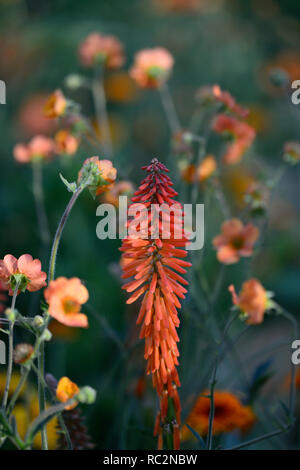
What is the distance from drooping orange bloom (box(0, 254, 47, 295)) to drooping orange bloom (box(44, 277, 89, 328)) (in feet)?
0.23

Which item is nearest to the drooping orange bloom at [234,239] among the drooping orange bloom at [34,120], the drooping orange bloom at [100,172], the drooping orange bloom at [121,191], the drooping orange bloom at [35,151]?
the drooping orange bloom at [121,191]

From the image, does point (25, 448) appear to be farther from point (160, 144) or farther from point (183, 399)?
point (160, 144)

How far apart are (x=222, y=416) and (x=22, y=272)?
Result: 0.38 metres

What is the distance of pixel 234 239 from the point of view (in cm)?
82

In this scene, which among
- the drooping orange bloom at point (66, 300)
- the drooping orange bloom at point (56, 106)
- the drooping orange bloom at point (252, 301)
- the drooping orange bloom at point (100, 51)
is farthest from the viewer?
the drooping orange bloom at point (100, 51)

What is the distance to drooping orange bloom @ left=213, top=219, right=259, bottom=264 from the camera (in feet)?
2.61

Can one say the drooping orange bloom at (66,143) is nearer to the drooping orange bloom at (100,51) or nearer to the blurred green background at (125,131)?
the blurred green background at (125,131)

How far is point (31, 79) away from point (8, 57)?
150 millimetres

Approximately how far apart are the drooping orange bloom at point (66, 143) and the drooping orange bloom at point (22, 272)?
365mm

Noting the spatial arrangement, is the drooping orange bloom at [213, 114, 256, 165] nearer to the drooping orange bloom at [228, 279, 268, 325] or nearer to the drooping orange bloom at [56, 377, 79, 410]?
the drooping orange bloom at [228, 279, 268, 325]

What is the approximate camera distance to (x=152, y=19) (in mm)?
3383

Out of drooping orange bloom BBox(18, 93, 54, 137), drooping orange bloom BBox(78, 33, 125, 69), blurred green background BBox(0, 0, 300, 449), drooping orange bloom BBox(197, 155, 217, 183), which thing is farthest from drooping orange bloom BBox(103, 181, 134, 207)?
drooping orange bloom BBox(18, 93, 54, 137)

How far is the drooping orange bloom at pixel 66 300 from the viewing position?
485 millimetres

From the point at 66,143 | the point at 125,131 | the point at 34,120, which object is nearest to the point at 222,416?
the point at 66,143
